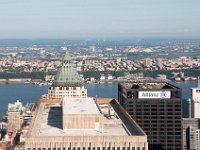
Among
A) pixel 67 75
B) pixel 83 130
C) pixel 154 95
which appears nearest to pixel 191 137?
pixel 67 75

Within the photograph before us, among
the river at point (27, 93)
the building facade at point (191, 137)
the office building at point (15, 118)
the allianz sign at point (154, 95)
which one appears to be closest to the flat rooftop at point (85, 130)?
the allianz sign at point (154, 95)

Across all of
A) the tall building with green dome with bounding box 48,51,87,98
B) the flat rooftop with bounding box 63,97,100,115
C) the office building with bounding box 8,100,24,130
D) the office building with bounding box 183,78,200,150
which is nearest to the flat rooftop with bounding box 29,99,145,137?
the flat rooftop with bounding box 63,97,100,115

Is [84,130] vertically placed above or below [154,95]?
above

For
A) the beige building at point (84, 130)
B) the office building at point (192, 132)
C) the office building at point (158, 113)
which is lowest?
the office building at point (192, 132)

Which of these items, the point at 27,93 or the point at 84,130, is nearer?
the point at 84,130

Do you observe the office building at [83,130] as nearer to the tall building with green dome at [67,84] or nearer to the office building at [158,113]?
the office building at [158,113]

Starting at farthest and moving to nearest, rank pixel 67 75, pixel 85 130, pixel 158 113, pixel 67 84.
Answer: pixel 67 75, pixel 67 84, pixel 158 113, pixel 85 130

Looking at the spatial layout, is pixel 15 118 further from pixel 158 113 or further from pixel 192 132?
pixel 158 113

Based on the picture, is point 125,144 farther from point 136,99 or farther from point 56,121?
point 136,99
